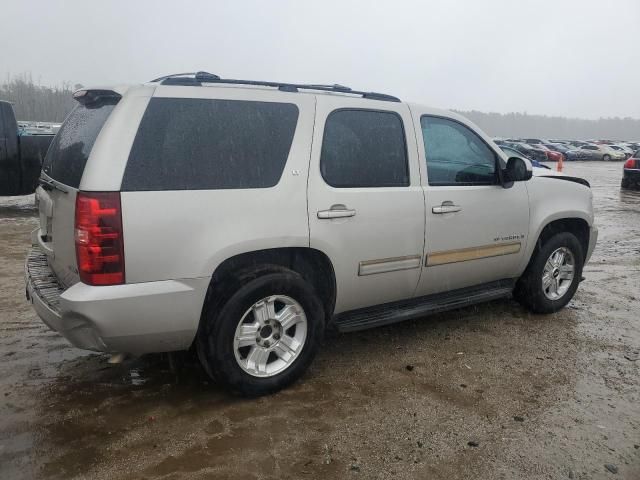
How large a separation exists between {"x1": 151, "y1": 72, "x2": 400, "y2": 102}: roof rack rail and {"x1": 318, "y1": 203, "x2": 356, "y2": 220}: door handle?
0.81m

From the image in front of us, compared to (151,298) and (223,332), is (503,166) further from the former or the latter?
(151,298)

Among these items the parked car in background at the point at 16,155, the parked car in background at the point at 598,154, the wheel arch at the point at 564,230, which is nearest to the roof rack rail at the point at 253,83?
the wheel arch at the point at 564,230

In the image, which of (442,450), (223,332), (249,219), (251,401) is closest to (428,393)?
(442,450)

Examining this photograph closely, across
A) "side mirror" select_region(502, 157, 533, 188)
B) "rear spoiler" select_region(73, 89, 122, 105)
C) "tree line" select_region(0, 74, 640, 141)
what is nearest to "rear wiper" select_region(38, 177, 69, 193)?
"rear spoiler" select_region(73, 89, 122, 105)

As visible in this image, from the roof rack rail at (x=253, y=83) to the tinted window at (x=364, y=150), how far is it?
21 centimetres

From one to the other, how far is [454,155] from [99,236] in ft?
8.85

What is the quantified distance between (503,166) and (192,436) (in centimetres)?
312

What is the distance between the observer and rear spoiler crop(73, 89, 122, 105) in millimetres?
3051

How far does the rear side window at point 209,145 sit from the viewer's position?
9.57ft

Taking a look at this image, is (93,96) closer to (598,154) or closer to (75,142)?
(75,142)

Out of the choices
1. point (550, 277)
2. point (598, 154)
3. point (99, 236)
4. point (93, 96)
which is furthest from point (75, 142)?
point (598, 154)

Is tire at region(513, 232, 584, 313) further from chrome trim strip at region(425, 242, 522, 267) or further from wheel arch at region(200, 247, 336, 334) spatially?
wheel arch at region(200, 247, 336, 334)

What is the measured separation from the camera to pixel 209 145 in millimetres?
3119

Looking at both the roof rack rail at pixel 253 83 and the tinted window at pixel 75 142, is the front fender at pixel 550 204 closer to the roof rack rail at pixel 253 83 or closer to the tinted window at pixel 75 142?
the roof rack rail at pixel 253 83
